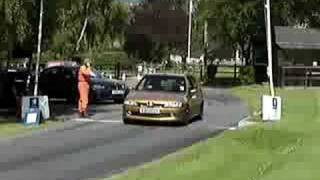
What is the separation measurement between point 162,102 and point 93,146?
19.2ft

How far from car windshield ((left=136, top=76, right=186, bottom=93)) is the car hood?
64 centimetres

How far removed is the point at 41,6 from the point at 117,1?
51620 mm

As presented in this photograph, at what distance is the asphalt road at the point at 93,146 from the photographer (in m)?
13.9

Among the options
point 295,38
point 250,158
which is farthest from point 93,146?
point 295,38

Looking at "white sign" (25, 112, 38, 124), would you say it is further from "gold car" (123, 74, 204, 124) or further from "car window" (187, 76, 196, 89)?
"car window" (187, 76, 196, 89)

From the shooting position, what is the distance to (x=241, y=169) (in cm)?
1320

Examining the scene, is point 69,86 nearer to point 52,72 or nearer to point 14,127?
point 52,72

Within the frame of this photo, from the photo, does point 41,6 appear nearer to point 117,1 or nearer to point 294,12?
point 294,12

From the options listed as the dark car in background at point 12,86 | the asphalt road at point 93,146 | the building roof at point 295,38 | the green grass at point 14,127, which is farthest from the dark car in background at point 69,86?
the building roof at point 295,38

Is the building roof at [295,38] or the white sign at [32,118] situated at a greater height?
the building roof at [295,38]

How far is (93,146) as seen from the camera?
17906 millimetres

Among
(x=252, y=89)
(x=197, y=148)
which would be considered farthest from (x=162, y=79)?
(x=252, y=89)

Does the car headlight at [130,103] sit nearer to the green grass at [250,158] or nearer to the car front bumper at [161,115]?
the car front bumper at [161,115]

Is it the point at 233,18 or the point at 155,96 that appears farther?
the point at 233,18
